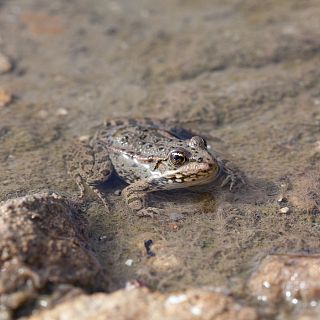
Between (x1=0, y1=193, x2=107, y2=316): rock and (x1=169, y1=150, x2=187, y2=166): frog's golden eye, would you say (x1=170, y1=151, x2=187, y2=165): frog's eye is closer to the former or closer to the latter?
(x1=169, y1=150, x2=187, y2=166): frog's golden eye

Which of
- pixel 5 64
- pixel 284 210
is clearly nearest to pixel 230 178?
pixel 284 210

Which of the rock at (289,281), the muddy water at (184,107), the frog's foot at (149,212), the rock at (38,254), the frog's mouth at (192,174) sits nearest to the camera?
the rock at (38,254)

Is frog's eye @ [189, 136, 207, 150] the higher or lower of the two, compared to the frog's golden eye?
higher

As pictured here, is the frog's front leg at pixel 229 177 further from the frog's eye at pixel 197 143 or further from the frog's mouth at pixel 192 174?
the frog's eye at pixel 197 143

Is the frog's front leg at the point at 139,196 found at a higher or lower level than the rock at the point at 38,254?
lower

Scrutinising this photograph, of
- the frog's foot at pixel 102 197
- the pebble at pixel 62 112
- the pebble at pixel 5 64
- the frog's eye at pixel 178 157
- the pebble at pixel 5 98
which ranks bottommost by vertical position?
the frog's foot at pixel 102 197

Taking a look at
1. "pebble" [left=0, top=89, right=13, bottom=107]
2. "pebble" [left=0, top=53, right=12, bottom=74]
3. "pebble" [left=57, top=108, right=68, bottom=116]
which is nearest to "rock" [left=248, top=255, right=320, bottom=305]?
"pebble" [left=57, top=108, right=68, bottom=116]

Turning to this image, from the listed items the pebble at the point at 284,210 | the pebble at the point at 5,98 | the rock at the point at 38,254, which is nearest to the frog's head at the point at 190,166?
the pebble at the point at 284,210
